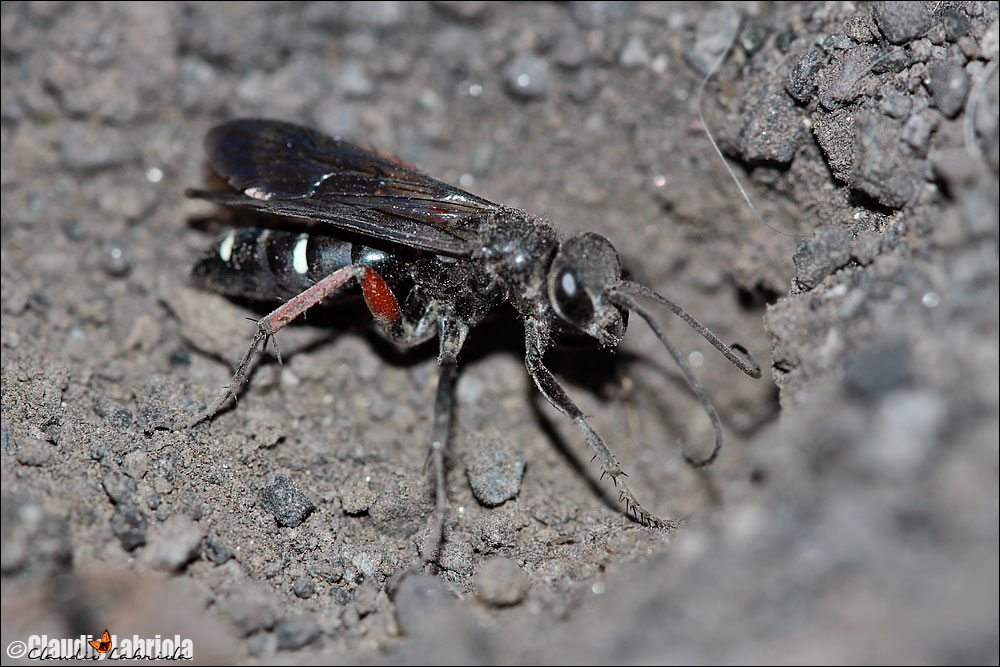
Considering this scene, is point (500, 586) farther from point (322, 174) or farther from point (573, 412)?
point (322, 174)

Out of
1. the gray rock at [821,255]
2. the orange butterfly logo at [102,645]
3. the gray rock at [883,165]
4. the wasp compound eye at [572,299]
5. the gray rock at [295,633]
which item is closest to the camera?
the orange butterfly logo at [102,645]

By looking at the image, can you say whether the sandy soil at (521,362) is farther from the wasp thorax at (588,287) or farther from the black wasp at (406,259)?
the wasp thorax at (588,287)

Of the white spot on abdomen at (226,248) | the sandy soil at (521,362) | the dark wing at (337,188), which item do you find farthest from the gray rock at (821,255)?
the white spot on abdomen at (226,248)

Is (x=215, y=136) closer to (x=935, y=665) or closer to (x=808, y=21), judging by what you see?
(x=808, y=21)

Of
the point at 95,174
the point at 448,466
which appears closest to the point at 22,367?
the point at 95,174

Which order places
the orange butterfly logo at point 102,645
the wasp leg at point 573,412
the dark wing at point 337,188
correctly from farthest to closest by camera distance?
the dark wing at point 337,188
the wasp leg at point 573,412
the orange butterfly logo at point 102,645

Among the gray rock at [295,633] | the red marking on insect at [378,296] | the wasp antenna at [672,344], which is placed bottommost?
the gray rock at [295,633]

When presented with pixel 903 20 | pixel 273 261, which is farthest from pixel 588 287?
pixel 903 20
